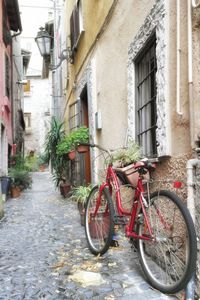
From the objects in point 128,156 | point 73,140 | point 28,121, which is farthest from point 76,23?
point 28,121

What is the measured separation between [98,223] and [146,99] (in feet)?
4.99

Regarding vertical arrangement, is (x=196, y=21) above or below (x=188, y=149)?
above

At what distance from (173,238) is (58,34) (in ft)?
44.3

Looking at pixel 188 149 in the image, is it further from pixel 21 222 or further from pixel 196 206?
pixel 21 222

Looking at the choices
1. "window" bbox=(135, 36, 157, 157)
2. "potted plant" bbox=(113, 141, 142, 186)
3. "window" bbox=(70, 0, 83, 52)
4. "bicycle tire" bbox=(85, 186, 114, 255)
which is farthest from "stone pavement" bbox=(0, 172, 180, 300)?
"window" bbox=(70, 0, 83, 52)

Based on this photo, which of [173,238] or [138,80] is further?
[138,80]

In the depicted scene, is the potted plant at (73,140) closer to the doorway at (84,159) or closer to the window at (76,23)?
the doorway at (84,159)

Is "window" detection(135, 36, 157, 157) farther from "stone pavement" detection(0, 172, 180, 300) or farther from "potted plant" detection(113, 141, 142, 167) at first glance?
"stone pavement" detection(0, 172, 180, 300)

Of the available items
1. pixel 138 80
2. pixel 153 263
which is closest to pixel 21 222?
pixel 138 80

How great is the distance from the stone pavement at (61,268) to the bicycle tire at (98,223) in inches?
4.7

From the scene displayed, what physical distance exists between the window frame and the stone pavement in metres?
1.23

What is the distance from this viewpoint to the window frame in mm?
4363

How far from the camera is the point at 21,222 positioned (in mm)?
6660

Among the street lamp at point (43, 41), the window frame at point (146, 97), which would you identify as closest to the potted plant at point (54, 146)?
the street lamp at point (43, 41)
